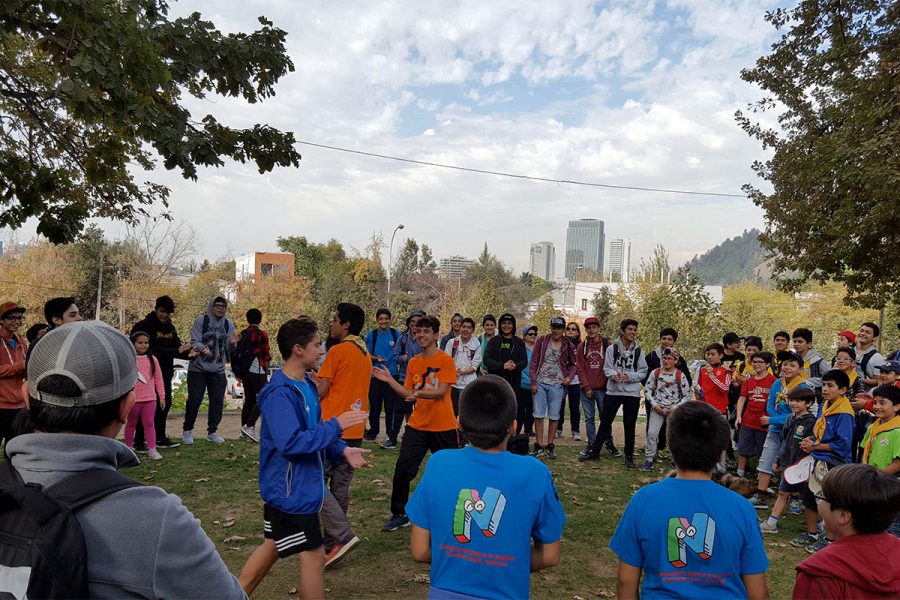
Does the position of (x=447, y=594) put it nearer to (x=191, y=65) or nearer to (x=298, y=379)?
(x=298, y=379)

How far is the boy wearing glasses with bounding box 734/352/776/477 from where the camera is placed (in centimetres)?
812

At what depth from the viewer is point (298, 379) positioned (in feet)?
12.9

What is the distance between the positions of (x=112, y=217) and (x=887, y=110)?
12665mm

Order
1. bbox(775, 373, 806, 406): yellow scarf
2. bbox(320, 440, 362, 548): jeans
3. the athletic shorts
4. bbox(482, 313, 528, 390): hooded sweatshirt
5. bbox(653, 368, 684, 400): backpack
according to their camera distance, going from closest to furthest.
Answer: bbox(320, 440, 362, 548): jeans
bbox(775, 373, 806, 406): yellow scarf
the athletic shorts
bbox(653, 368, 684, 400): backpack
bbox(482, 313, 528, 390): hooded sweatshirt

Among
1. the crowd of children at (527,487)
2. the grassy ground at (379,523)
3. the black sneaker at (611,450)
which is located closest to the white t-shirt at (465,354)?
the grassy ground at (379,523)

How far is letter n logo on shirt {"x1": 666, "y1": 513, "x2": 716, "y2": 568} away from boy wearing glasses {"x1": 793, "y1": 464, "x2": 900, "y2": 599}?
0.40m

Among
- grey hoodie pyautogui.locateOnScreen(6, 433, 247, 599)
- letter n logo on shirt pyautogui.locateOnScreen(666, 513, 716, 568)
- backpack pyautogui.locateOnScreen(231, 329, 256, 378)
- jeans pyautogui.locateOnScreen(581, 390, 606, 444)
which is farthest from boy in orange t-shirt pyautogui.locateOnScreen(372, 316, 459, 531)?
jeans pyautogui.locateOnScreen(581, 390, 606, 444)

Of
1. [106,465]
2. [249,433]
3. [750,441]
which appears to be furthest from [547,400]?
[106,465]

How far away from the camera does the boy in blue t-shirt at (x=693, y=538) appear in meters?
2.45

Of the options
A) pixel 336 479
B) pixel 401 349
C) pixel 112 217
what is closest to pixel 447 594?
pixel 336 479

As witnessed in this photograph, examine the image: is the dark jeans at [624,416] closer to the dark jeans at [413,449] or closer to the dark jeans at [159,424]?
the dark jeans at [413,449]

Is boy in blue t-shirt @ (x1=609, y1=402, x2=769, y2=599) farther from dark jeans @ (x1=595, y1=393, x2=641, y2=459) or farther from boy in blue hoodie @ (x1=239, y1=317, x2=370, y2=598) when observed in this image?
dark jeans @ (x1=595, y1=393, x2=641, y2=459)

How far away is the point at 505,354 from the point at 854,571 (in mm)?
7365

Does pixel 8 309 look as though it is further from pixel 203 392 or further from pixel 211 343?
pixel 203 392
